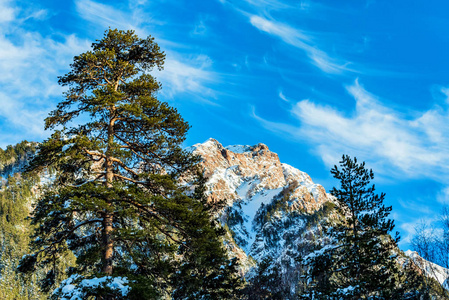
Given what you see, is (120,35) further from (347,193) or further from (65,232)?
(347,193)

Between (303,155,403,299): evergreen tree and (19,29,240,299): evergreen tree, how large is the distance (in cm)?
770

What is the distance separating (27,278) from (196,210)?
589 centimetres

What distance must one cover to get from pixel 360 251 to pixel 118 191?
13.1m

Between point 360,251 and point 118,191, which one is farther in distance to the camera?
point 360,251

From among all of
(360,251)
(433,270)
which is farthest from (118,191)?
(433,270)

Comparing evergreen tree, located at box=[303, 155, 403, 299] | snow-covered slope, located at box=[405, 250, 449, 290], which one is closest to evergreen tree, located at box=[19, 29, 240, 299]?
evergreen tree, located at box=[303, 155, 403, 299]

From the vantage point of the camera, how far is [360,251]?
60.2 ft

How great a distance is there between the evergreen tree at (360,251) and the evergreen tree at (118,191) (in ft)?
25.3

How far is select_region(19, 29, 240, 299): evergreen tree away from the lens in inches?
422

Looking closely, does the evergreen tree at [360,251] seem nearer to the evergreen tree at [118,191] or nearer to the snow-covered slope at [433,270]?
the snow-covered slope at [433,270]

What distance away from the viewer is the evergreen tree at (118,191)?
10727 millimetres

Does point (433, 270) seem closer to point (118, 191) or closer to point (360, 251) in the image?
point (360, 251)

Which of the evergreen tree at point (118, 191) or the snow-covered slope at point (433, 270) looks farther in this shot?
the snow-covered slope at point (433, 270)

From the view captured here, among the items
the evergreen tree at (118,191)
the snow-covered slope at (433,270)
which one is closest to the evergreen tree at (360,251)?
the snow-covered slope at (433,270)
